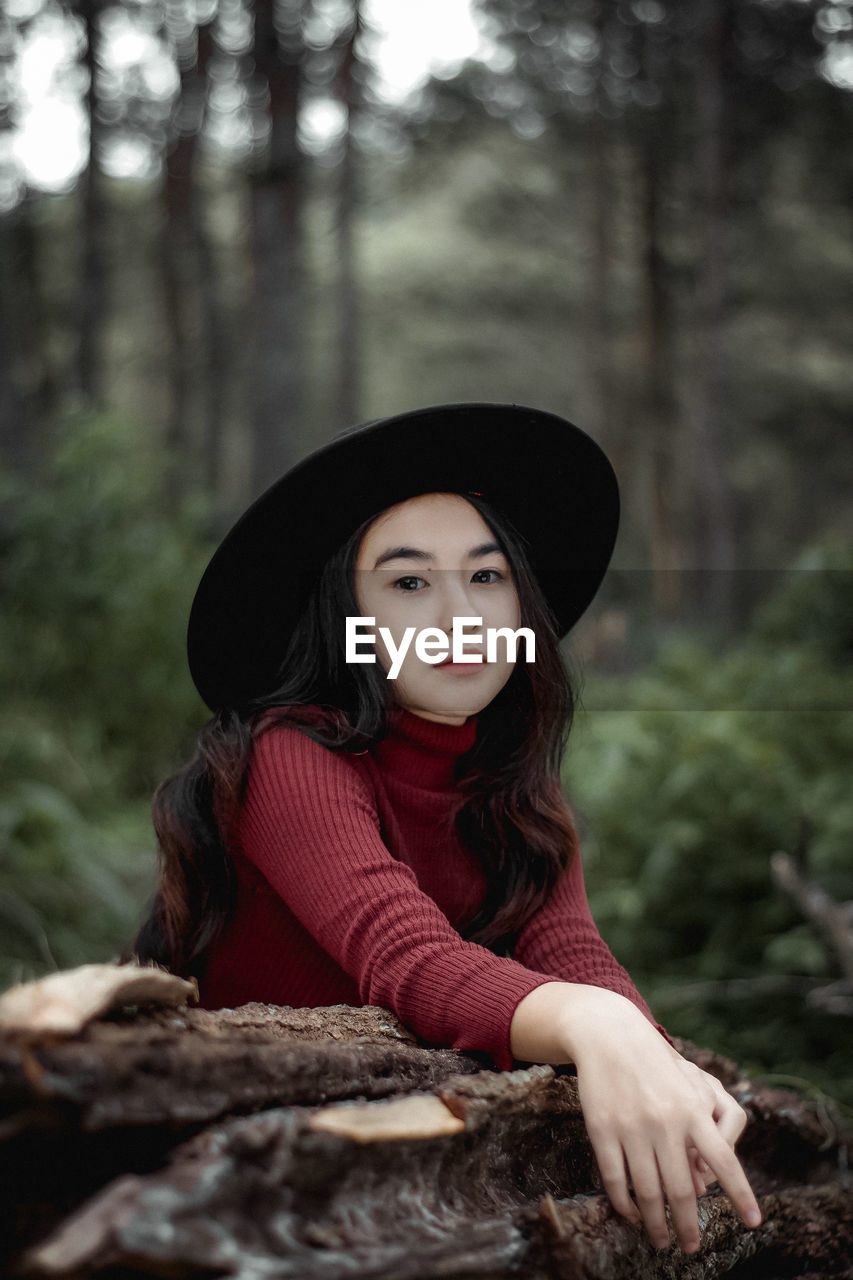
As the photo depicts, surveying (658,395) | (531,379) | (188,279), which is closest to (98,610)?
(658,395)

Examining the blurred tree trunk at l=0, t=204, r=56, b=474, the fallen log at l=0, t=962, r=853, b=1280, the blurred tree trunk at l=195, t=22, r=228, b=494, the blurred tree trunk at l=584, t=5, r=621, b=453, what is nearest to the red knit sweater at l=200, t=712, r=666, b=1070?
the fallen log at l=0, t=962, r=853, b=1280

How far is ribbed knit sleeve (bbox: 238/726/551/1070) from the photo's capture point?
152 centimetres

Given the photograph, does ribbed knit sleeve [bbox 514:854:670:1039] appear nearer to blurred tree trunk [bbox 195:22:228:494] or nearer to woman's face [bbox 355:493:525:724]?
woman's face [bbox 355:493:525:724]

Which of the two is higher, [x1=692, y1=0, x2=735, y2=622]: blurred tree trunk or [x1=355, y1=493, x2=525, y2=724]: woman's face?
[x1=692, y1=0, x2=735, y2=622]: blurred tree trunk

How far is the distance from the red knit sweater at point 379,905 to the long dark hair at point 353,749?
4 cm

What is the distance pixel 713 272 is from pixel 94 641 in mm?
9903

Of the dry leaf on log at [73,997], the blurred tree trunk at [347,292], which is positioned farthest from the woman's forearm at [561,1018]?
the blurred tree trunk at [347,292]

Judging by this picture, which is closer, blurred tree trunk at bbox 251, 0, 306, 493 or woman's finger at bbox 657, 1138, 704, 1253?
woman's finger at bbox 657, 1138, 704, 1253

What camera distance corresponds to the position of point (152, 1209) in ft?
3.17

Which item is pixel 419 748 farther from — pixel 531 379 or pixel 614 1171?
pixel 531 379

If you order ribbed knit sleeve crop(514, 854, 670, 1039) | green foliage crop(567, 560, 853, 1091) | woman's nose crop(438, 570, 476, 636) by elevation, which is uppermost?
woman's nose crop(438, 570, 476, 636)

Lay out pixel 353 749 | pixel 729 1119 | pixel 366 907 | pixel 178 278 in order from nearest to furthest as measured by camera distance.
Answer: pixel 729 1119, pixel 366 907, pixel 353 749, pixel 178 278

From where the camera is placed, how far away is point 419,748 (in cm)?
197

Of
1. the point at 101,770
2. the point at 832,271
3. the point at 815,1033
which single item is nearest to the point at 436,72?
the point at 832,271
